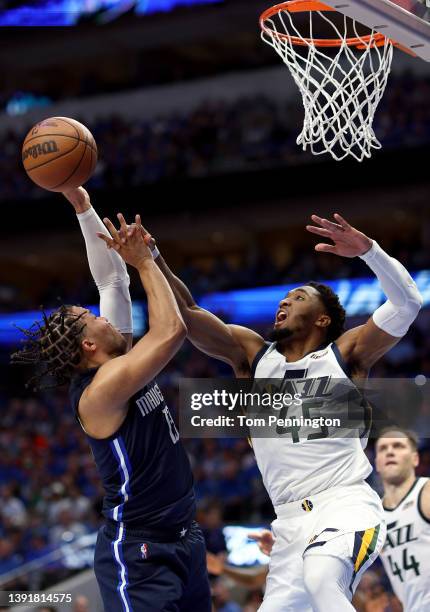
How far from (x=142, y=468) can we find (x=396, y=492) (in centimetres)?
240

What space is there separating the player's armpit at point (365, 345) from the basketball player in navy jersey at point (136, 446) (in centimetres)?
99

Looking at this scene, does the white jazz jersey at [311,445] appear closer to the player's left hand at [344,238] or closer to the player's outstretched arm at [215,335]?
the player's outstretched arm at [215,335]

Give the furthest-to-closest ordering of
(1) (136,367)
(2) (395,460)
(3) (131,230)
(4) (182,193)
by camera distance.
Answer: (4) (182,193) → (2) (395,460) → (3) (131,230) → (1) (136,367)

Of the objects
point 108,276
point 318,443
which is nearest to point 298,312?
point 318,443

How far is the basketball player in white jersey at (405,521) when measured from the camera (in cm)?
535

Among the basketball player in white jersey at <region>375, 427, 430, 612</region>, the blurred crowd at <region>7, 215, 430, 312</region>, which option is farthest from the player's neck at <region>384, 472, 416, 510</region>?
the blurred crowd at <region>7, 215, 430, 312</region>

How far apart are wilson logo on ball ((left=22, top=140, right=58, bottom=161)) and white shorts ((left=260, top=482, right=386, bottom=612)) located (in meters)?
2.01

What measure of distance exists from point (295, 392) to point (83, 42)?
16.9 meters

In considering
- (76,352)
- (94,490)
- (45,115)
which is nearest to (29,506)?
(94,490)

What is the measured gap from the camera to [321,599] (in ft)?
12.6

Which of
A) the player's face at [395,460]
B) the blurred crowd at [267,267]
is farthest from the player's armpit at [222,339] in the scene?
the blurred crowd at [267,267]

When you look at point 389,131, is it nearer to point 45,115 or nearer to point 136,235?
point 45,115

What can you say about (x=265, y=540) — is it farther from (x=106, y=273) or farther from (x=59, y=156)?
(x=59, y=156)

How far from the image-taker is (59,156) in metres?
4.48
